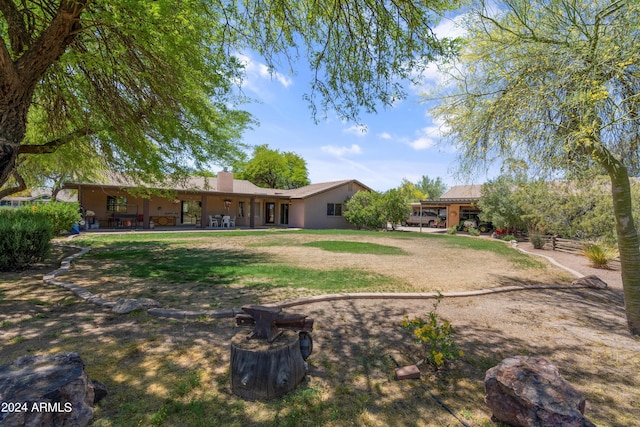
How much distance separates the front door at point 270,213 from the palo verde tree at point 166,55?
22.0 m

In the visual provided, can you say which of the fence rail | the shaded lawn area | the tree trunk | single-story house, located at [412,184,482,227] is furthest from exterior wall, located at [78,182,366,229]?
the tree trunk

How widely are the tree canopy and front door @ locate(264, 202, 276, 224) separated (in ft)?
47.2

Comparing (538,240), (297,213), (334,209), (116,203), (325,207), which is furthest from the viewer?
(334,209)

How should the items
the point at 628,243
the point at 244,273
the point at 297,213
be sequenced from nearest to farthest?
1. the point at 628,243
2. the point at 244,273
3. the point at 297,213

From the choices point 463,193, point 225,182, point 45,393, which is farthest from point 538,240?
point 225,182

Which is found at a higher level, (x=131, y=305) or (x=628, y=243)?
(x=628, y=243)

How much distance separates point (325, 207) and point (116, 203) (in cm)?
1641

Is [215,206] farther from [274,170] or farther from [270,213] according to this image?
[274,170]

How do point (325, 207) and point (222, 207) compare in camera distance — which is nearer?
point (222, 207)

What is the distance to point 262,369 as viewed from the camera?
2.54 metres

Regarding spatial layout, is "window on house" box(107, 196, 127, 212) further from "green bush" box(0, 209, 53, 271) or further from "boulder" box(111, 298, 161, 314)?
"boulder" box(111, 298, 161, 314)

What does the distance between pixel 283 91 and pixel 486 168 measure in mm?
4796

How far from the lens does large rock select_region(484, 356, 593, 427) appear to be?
211cm

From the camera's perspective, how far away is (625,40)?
405cm
